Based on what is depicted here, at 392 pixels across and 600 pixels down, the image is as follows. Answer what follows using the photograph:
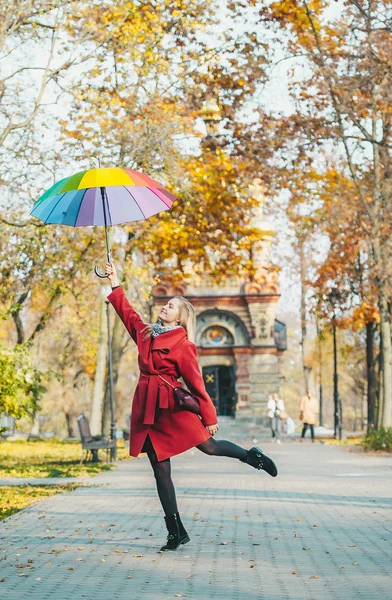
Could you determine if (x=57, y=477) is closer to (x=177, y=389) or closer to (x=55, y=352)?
(x=177, y=389)

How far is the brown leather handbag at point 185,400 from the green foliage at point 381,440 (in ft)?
60.0

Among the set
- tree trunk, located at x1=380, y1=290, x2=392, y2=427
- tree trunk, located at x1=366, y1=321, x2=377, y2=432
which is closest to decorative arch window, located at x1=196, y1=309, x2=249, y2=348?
tree trunk, located at x1=366, y1=321, x2=377, y2=432

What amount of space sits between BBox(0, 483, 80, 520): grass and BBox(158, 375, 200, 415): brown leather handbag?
392 cm

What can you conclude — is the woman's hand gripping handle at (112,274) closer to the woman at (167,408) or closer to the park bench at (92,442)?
the woman at (167,408)

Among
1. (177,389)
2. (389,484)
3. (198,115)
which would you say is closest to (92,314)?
(198,115)

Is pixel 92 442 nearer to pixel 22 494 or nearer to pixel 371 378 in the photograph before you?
pixel 22 494

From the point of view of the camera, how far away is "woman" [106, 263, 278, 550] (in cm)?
880

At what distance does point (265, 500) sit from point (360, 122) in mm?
16910

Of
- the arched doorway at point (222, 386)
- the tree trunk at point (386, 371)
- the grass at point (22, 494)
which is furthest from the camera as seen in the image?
the arched doorway at point (222, 386)

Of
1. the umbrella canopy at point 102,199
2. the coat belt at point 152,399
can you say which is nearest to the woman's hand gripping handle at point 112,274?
the umbrella canopy at point 102,199

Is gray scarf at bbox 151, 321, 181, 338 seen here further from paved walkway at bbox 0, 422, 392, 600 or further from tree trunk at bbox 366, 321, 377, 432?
tree trunk at bbox 366, 321, 377, 432

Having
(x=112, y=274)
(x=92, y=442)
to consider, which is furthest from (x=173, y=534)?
(x=92, y=442)

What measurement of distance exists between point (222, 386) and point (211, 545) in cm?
4113

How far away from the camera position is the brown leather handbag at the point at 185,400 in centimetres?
876
